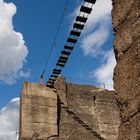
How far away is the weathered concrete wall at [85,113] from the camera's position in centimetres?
1780

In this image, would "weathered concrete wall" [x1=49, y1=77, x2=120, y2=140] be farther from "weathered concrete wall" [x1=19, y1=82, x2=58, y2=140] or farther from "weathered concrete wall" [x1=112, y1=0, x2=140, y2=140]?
"weathered concrete wall" [x1=112, y1=0, x2=140, y2=140]

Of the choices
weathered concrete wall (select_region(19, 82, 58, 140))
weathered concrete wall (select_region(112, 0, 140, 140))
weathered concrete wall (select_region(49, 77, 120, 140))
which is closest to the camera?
weathered concrete wall (select_region(112, 0, 140, 140))

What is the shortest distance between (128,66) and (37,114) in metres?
13.7

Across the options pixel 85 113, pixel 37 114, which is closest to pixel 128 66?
pixel 37 114

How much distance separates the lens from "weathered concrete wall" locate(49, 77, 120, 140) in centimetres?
1780

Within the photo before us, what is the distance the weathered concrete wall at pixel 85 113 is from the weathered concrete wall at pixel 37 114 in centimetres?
59

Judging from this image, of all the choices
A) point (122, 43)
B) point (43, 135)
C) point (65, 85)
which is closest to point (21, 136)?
point (43, 135)

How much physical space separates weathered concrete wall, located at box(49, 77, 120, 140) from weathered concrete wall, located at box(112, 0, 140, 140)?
13.8 m

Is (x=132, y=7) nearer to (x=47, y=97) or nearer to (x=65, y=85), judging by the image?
(x=47, y=97)

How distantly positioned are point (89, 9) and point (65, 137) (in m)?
6.25

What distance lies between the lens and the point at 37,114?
55.7ft

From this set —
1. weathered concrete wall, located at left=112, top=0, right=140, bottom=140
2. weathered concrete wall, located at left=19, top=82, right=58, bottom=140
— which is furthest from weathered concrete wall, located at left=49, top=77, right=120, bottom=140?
weathered concrete wall, located at left=112, top=0, right=140, bottom=140

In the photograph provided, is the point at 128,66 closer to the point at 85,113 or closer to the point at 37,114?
the point at 37,114

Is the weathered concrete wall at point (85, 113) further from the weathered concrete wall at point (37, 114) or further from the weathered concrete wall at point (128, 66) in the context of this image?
the weathered concrete wall at point (128, 66)
